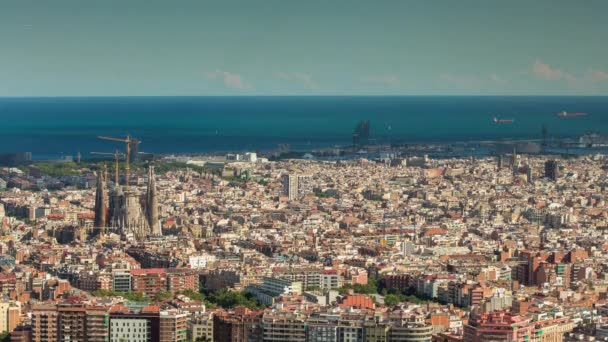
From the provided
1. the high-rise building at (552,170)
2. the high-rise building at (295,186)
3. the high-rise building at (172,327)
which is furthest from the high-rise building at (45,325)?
the high-rise building at (552,170)

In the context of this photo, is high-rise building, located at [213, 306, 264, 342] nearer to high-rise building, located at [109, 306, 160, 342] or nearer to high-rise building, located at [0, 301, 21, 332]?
high-rise building, located at [109, 306, 160, 342]

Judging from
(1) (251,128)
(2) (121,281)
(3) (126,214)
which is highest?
(1) (251,128)

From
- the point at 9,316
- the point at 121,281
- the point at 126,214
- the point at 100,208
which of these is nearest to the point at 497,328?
the point at 9,316

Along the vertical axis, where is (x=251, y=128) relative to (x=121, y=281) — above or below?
above

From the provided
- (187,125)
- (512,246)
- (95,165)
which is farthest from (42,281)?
(187,125)

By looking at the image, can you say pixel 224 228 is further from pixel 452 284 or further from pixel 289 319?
pixel 289 319

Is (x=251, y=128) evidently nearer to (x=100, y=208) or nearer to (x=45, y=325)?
(x=100, y=208)

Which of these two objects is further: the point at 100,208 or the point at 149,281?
the point at 100,208

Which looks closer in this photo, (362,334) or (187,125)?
(362,334)

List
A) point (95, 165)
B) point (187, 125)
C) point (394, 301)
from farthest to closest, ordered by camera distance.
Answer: point (187, 125) < point (95, 165) < point (394, 301)
